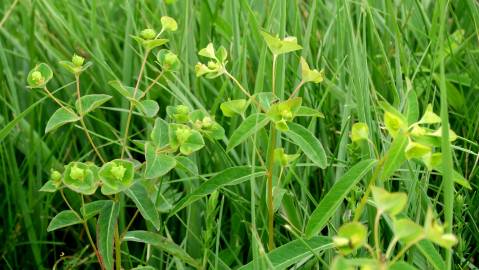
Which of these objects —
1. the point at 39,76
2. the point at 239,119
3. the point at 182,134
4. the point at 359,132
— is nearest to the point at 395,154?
the point at 359,132

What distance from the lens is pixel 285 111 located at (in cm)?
114

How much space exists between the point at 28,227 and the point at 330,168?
601mm

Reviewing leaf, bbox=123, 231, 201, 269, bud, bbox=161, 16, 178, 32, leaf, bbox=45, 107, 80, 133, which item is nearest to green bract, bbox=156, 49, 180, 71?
bud, bbox=161, 16, 178, 32

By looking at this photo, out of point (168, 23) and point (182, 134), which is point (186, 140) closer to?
point (182, 134)

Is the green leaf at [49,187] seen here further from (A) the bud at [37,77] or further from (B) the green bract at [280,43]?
(B) the green bract at [280,43]

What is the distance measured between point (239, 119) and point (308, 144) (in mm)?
479

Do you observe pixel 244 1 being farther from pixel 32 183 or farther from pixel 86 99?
pixel 32 183

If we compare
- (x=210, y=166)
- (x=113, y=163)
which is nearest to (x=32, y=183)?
(x=210, y=166)

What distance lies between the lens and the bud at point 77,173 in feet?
3.89

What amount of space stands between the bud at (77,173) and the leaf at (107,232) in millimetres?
110

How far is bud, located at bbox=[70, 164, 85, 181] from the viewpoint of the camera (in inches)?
46.7

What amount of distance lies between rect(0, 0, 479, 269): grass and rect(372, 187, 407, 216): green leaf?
33 centimetres

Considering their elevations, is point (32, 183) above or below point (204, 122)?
below

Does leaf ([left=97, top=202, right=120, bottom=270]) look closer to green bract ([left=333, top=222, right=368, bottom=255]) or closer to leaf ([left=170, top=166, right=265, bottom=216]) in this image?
leaf ([left=170, top=166, right=265, bottom=216])
